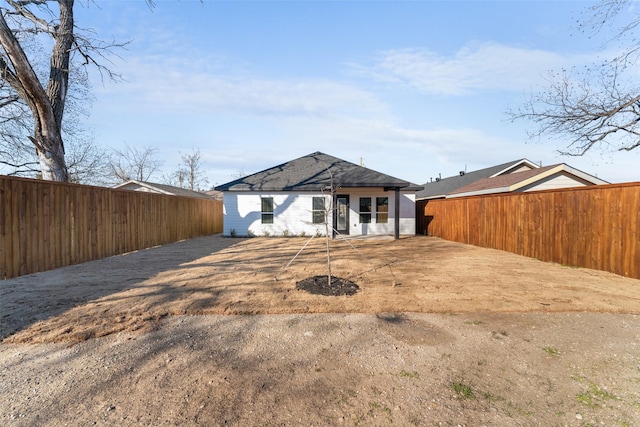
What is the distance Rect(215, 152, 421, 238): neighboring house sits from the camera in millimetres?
14625

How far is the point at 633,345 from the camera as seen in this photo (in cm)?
322

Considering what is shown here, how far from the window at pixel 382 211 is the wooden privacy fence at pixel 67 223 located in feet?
33.3

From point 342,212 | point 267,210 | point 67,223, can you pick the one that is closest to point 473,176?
point 342,212

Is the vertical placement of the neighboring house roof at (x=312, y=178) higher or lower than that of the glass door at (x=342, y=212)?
higher

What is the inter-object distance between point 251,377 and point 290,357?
1.54ft

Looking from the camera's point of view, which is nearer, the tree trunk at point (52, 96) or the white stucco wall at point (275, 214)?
the tree trunk at point (52, 96)

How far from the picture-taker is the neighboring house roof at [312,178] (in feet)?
45.4

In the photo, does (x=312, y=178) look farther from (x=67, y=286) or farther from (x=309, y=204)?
(x=67, y=286)

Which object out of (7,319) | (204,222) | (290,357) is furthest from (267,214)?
(290,357)

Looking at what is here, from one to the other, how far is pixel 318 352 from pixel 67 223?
756 centimetres

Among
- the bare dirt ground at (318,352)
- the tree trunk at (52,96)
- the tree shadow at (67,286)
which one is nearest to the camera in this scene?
the bare dirt ground at (318,352)

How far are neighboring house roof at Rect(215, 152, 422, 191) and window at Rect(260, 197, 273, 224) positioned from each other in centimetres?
58

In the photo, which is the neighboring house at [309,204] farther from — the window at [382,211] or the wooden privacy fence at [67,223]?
the wooden privacy fence at [67,223]

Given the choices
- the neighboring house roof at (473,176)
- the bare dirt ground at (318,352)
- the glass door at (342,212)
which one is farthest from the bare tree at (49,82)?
the neighboring house roof at (473,176)
